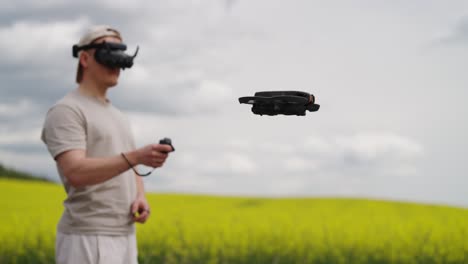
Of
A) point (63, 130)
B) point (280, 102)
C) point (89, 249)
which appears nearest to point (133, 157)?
point (63, 130)

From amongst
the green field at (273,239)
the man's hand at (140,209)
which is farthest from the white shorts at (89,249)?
the green field at (273,239)

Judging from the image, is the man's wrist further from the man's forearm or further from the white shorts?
the man's forearm

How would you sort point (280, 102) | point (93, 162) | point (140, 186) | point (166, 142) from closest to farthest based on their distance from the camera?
point (280, 102) < point (166, 142) < point (93, 162) < point (140, 186)

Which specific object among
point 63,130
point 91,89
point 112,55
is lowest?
point 63,130

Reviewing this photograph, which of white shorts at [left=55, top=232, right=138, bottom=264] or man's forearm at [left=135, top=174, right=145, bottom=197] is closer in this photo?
white shorts at [left=55, top=232, right=138, bottom=264]

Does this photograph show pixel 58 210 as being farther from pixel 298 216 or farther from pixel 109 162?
pixel 109 162

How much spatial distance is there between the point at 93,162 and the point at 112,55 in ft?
2.00

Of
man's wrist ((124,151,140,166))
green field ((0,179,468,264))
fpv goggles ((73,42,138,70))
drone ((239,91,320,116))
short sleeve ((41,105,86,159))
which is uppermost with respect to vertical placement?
fpv goggles ((73,42,138,70))

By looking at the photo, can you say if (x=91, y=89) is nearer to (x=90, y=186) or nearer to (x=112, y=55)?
(x=112, y=55)

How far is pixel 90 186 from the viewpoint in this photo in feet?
10.6

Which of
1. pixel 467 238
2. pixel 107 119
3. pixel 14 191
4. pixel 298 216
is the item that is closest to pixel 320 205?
pixel 298 216

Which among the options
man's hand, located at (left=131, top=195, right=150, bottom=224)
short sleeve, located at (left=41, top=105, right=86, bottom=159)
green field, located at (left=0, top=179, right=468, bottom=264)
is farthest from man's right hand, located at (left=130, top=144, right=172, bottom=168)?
green field, located at (left=0, top=179, right=468, bottom=264)

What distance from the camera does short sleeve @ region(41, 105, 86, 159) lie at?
309 centimetres

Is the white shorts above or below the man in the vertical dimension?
below
